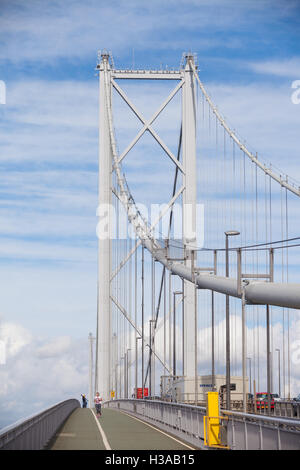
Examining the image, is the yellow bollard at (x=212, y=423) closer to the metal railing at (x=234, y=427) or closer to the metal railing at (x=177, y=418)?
the metal railing at (x=234, y=427)

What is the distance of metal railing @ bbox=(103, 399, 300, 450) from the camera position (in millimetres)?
13312

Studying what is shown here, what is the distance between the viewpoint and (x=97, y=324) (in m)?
68.0

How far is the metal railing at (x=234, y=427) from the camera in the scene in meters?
A: 13.3

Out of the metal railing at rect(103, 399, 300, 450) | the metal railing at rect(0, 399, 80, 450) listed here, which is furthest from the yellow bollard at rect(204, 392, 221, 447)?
the metal railing at rect(0, 399, 80, 450)

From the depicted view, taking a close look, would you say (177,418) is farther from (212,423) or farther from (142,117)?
(142,117)

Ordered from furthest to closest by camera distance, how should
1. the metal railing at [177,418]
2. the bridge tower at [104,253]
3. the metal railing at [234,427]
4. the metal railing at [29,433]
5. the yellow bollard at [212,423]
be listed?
1. the bridge tower at [104,253]
2. the metal railing at [177,418]
3. the yellow bollard at [212,423]
4. the metal railing at [234,427]
5. the metal railing at [29,433]

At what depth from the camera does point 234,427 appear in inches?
667

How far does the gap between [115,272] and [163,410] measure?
123ft

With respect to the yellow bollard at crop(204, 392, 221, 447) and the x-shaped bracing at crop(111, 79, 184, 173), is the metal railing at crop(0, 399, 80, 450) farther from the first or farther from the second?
the x-shaped bracing at crop(111, 79, 184, 173)

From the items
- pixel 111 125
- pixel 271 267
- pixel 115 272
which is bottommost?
pixel 271 267

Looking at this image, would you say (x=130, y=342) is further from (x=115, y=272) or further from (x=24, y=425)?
(x=24, y=425)

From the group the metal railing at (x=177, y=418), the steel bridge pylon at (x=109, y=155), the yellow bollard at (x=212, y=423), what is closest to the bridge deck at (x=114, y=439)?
the metal railing at (x=177, y=418)
